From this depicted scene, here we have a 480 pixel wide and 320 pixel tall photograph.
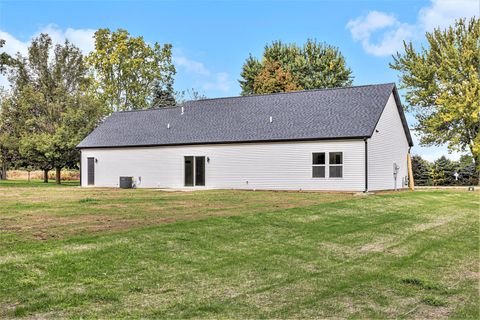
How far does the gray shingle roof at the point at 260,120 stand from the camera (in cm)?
2475

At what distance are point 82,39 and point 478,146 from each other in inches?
1508

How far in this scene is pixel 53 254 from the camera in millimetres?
7598

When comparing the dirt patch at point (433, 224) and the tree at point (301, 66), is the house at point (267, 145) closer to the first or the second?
the dirt patch at point (433, 224)

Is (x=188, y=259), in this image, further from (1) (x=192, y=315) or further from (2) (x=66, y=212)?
Answer: (2) (x=66, y=212)

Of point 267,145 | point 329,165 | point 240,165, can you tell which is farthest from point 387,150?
point 240,165

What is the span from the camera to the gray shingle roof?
24.8m

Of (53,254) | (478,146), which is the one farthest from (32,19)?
(478,146)

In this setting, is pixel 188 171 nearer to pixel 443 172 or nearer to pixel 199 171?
pixel 199 171

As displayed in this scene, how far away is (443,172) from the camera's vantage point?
115ft

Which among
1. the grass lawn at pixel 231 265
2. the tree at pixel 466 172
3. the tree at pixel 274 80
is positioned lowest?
the grass lawn at pixel 231 265

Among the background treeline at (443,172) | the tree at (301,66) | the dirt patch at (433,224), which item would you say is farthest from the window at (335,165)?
the tree at (301,66)

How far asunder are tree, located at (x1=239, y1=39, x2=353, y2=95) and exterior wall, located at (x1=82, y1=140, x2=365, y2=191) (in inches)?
841

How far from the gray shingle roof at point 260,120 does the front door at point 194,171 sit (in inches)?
43.6

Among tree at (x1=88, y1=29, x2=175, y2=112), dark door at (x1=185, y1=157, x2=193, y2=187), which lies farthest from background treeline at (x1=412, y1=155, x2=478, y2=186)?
tree at (x1=88, y1=29, x2=175, y2=112)
